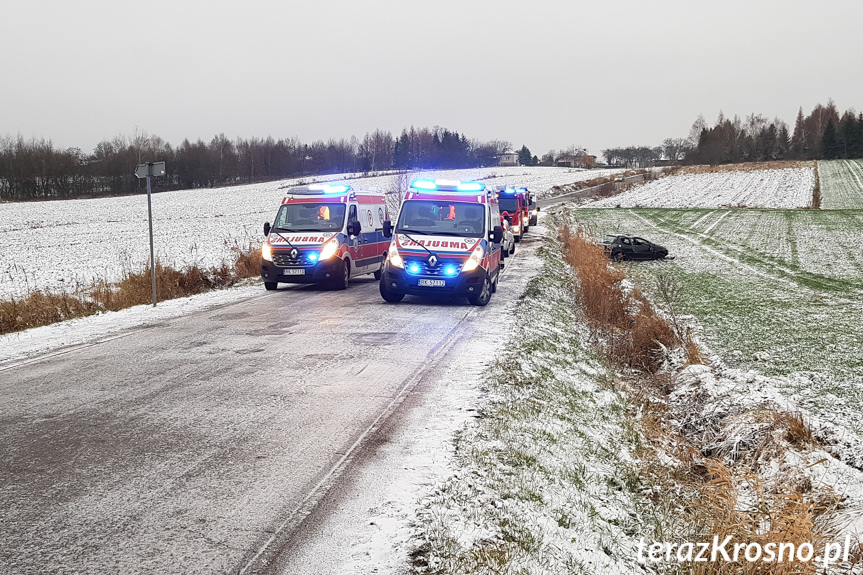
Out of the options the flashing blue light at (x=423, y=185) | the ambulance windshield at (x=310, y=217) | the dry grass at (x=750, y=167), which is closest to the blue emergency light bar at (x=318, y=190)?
the ambulance windshield at (x=310, y=217)

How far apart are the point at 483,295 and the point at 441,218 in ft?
6.36

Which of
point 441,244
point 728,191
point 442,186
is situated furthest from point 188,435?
point 728,191

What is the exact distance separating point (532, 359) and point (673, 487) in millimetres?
3572

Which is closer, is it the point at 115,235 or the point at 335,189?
the point at 335,189

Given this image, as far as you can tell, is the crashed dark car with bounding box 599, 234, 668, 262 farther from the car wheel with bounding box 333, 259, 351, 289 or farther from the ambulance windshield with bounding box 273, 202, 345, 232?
the ambulance windshield with bounding box 273, 202, 345, 232

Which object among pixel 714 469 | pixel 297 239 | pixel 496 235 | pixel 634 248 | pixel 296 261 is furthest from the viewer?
pixel 634 248

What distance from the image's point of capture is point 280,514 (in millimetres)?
4629

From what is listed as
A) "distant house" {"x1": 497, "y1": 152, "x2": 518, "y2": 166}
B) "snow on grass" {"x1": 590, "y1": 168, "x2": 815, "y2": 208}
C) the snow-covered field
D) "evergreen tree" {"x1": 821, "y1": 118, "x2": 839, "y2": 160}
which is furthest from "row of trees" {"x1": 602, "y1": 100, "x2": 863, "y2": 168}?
the snow-covered field

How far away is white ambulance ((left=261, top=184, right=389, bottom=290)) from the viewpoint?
16.5 meters

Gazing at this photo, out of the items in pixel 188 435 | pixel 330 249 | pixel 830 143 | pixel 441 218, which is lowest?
pixel 188 435

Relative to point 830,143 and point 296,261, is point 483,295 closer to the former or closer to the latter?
point 296,261

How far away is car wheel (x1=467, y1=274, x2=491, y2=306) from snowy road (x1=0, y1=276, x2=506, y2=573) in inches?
84.6

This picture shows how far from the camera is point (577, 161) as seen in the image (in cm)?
18250

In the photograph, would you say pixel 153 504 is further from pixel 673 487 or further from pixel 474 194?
pixel 474 194
